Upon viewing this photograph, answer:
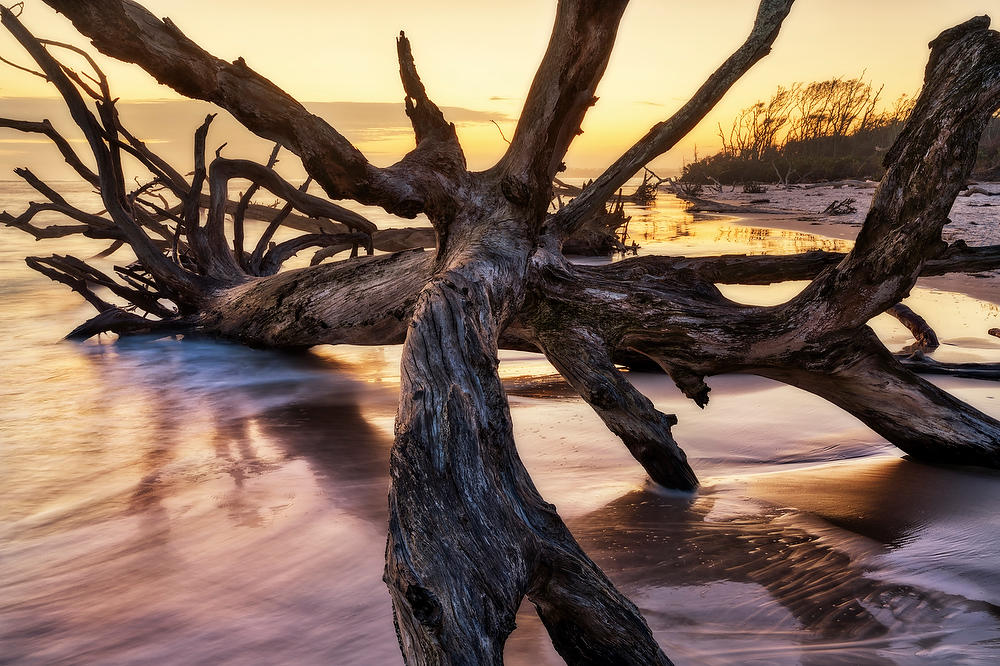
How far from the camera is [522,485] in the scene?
161 cm

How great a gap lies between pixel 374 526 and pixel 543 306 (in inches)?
48.2

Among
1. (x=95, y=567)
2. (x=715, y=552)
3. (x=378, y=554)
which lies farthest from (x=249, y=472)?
(x=715, y=552)

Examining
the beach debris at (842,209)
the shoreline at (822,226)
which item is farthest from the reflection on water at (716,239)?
the beach debris at (842,209)

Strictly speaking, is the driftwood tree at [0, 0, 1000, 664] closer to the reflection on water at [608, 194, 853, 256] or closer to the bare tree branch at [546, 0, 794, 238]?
the bare tree branch at [546, 0, 794, 238]

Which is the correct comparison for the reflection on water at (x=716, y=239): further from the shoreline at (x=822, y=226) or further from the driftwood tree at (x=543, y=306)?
the driftwood tree at (x=543, y=306)

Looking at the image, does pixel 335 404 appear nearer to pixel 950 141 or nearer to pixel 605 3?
pixel 605 3

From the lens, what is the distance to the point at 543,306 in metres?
3.26

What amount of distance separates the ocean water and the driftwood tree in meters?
0.36

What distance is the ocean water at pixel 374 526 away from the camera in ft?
6.40

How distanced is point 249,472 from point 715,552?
201cm

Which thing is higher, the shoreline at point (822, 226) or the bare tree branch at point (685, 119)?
the bare tree branch at point (685, 119)

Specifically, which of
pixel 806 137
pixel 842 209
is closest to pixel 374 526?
pixel 842 209

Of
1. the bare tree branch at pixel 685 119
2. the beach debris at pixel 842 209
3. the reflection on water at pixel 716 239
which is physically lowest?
the reflection on water at pixel 716 239

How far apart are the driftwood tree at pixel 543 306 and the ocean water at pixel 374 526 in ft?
1.19
